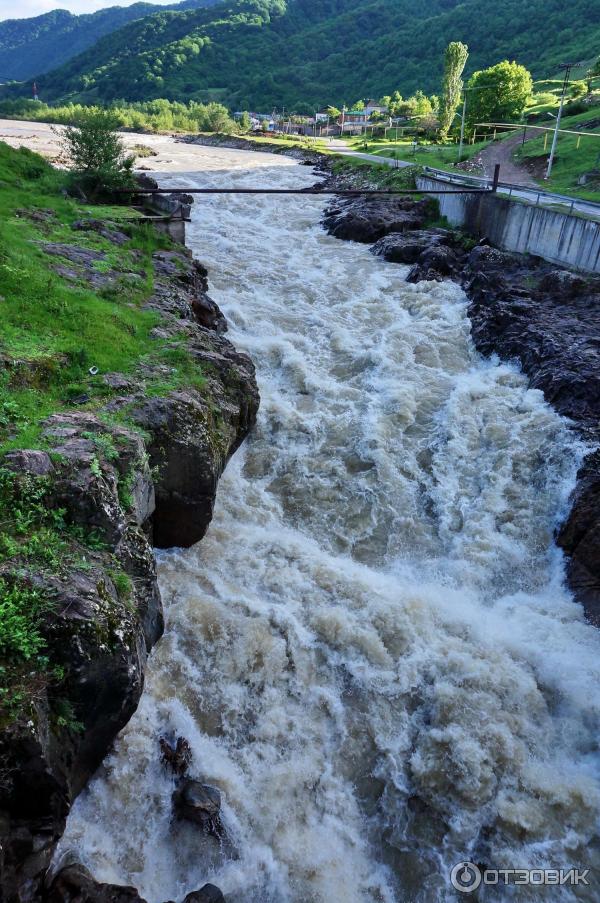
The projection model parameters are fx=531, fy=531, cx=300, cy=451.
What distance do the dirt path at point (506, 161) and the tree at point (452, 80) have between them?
61.7ft

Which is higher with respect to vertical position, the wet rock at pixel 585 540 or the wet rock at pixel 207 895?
the wet rock at pixel 585 540

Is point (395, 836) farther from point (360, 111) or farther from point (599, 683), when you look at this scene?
point (360, 111)

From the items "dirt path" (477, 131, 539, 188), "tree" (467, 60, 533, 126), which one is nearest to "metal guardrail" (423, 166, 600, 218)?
"dirt path" (477, 131, 539, 188)

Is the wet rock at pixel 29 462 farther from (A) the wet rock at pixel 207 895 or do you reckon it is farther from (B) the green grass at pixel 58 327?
(A) the wet rock at pixel 207 895

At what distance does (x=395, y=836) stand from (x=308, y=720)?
203 cm

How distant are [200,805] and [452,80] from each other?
8463 centimetres

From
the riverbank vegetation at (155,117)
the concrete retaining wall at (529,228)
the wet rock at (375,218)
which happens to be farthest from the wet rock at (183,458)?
the riverbank vegetation at (155,117)

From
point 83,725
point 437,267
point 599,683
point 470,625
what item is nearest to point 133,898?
point 83,725

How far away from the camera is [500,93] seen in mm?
58594

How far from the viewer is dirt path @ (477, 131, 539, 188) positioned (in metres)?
40.9

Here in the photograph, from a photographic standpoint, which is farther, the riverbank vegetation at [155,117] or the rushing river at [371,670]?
the riverbank vegetation at [155,117]

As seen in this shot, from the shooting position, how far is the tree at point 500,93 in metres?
58.0

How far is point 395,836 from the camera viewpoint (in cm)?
771

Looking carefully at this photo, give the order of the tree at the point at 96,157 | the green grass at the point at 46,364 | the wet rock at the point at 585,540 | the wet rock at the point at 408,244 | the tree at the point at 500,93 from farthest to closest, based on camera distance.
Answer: the tree at the point at 500,93 < the wet rock at the point at 408,244 < the tree at the point at 96,157 < the wet rock at the point at 585,540 < the green grass at the point at 46,364
